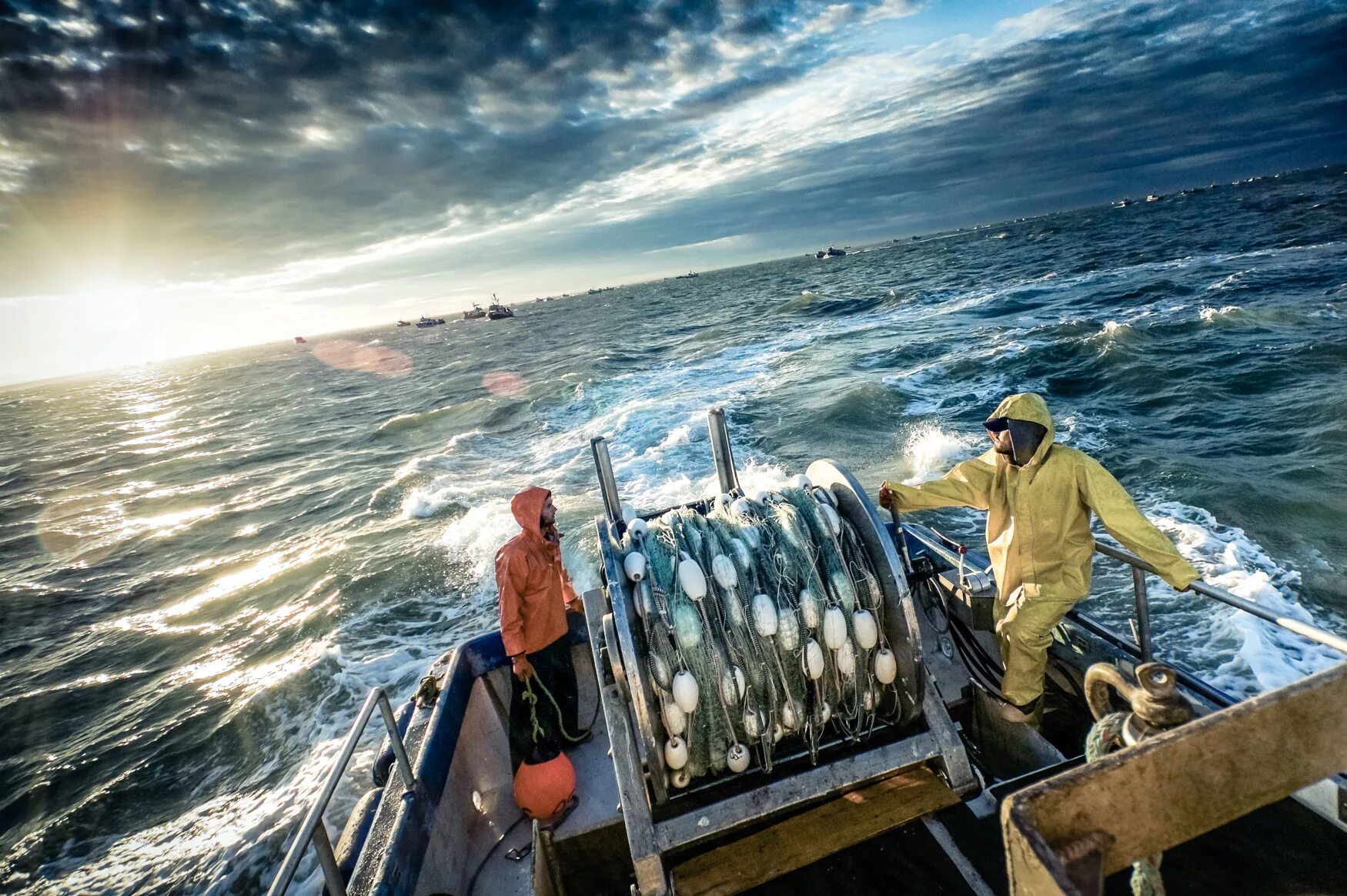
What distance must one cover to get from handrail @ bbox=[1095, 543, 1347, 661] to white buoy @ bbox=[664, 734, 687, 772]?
9.09 ft

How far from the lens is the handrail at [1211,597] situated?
2.79 metres

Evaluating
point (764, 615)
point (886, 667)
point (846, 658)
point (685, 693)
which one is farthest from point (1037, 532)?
point (685, 693)

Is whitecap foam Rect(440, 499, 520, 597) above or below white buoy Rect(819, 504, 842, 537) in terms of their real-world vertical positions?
below

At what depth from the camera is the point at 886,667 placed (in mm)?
3711

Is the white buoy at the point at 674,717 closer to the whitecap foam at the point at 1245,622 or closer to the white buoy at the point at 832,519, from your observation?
the white buoy at the point at 832,519

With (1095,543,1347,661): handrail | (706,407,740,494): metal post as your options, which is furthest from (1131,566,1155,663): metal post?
(706,407,740,494): metal post

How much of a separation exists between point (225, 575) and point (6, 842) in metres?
7.49

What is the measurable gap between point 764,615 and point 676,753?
936 millimetres

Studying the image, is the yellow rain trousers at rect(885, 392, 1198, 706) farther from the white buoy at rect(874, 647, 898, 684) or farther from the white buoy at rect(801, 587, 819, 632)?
the white buoy at rect(801, 587, 819, 632)

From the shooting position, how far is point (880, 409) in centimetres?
1844

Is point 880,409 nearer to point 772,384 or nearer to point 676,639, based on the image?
point 772,384

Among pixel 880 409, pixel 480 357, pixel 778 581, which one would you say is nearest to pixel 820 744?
pixel 778 581

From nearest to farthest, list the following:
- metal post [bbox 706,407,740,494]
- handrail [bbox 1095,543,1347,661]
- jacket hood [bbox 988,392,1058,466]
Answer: handrail [bbox 1095,543,1347,661] → jacket hood [bbox 988,392,1058,466] → metal post [bbox 706,407,740,494]

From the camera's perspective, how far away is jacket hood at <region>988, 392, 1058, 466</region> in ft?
12.6
